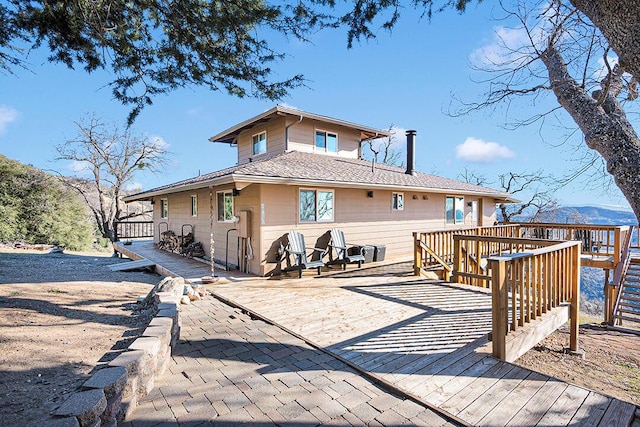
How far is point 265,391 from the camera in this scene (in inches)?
107

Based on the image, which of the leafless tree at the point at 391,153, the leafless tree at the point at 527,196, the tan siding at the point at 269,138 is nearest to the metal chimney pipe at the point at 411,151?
the tan siding at the point at 269,138

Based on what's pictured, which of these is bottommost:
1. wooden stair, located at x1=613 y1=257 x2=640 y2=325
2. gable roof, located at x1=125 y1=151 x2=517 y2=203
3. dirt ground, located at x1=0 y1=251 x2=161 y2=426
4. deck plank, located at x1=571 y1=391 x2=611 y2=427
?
wooden stair, located at x1=613 y1=257 x2=640 y2=325

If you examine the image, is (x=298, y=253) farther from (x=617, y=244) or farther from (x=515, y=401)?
(x=617, y=244)

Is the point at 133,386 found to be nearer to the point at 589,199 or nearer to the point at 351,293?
the point at 351,293

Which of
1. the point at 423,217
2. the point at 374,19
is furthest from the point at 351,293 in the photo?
the point at 423,217

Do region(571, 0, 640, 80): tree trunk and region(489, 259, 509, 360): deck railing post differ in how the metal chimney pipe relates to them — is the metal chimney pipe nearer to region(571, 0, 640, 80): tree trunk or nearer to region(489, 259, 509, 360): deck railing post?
region(489, 259, 509, 360): deck railing post

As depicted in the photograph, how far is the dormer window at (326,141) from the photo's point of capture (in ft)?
40.4

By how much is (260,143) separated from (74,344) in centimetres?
990

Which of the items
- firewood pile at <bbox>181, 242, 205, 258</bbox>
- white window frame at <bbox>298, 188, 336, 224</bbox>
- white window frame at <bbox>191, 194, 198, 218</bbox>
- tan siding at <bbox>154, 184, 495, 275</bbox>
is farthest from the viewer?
white window frame at <bbox>191, 194, 198, 218</bbox>

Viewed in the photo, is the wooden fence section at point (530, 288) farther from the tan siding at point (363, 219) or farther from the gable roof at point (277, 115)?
the gable roof at point (277, 115)

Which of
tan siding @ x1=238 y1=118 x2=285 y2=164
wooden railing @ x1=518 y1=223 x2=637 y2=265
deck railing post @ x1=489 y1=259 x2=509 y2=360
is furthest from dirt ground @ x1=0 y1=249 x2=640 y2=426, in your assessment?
tan siding @ x1=238 y1=118 x2=285 y2=164

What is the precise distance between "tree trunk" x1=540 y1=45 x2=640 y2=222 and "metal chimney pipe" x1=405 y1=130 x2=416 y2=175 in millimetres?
8525

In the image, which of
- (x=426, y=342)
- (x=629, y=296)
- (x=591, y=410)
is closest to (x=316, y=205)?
(x=426, y=342)

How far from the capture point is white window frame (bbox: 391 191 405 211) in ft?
35.2
